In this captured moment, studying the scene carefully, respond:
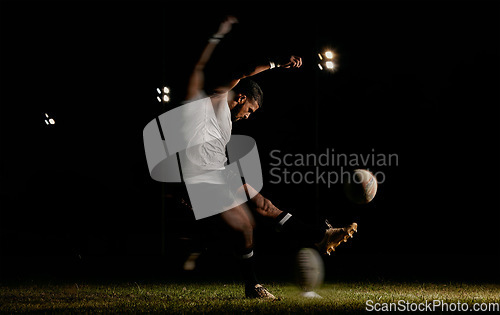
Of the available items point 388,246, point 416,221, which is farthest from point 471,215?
point 388,246

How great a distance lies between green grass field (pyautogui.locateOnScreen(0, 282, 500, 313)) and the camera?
4.72m

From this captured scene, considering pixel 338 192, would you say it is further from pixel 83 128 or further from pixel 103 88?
pixel 83 128

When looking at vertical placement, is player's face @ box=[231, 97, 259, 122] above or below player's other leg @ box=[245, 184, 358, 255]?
above

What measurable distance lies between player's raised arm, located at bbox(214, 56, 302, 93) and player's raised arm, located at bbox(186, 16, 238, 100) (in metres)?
0.19

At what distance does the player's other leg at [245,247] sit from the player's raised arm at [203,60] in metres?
1.24

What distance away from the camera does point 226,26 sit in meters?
5.38

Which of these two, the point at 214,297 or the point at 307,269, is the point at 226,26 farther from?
the point at 214,297

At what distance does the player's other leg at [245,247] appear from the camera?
540 centimetres

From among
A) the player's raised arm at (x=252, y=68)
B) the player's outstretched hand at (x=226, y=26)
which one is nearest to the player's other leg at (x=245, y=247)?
the player's raised arm at (x=252, y=68)

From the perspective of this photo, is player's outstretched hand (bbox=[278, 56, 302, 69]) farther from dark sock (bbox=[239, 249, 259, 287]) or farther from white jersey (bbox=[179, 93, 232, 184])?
dark sock (bbox=[239, 249, 259, 287])

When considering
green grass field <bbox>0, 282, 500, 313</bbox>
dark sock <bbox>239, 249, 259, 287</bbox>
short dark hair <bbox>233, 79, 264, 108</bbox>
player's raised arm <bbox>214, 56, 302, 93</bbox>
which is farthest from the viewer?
short dark hair <bbox>233, 79, 264, 108</bbox>

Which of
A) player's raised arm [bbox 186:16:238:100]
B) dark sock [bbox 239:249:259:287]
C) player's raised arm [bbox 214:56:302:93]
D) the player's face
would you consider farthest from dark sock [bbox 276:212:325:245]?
player's raised arm [bbox 186:16:238:100]

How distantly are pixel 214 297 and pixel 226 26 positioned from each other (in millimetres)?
2728

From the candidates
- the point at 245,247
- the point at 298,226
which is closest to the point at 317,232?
the point at 298,226
